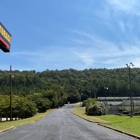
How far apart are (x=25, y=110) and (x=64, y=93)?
385 feet

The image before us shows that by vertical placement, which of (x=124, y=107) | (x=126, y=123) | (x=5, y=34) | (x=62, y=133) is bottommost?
(x=124, y=107)

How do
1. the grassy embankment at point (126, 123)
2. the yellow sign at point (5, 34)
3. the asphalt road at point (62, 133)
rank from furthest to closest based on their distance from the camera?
the grassy embankment at point (126, 123)
the yellow sign at point (5, 34)
the asphalt road at point (62, 133)

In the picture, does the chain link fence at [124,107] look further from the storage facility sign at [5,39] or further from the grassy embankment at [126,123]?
the storage facility sign at [5,39]

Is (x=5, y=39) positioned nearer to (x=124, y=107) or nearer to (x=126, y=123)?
(x=126, y=123)

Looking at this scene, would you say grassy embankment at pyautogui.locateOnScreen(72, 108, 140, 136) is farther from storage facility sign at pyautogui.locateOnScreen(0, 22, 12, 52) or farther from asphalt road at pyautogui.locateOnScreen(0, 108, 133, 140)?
storage facility sign at pyautogui.locateOnScreen(0, 22, 12, 52)

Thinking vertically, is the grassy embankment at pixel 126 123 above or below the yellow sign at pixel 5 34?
below

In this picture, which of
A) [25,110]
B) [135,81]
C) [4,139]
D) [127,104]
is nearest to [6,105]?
[25,110]

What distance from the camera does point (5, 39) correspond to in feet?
76.4

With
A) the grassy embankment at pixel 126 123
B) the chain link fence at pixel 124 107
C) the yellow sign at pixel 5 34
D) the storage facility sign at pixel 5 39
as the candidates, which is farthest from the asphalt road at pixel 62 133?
the chain link fence at pixel 124 107

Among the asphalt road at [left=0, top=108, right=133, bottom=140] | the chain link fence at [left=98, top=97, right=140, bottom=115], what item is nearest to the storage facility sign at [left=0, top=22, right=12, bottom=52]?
the asphalt road at [left=0, top=108, right=133, bottom=140]

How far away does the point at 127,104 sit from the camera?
74375 mm

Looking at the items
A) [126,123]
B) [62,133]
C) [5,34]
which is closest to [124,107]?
[126,123]

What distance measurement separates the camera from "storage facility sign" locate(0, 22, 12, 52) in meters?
22.2

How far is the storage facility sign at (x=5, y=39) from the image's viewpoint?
72.9 feet
